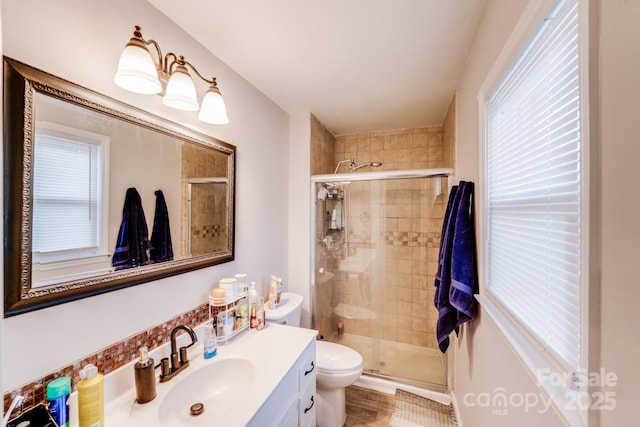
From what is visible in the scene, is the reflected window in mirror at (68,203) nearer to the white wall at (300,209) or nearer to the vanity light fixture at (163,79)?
the vanity light fixture at (163,79)

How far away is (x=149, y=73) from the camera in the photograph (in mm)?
965

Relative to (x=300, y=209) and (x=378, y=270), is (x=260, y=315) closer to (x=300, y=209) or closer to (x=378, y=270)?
(x=300, y=209)

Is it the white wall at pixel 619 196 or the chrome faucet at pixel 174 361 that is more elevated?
the white wall at pixel 619 196

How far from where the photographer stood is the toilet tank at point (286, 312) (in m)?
1.75

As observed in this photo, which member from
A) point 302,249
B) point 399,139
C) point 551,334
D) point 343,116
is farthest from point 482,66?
point 302,249

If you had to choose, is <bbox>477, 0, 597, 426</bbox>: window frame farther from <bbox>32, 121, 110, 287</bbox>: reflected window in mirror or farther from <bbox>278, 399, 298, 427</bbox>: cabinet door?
<bbox>32, 121, 110, 287</bbox>: reflected window in mirror

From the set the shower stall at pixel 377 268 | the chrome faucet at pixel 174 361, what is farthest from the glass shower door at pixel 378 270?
the chrome faucet at pixel 174 361

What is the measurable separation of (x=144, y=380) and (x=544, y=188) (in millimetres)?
1502

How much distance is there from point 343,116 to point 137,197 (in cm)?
192

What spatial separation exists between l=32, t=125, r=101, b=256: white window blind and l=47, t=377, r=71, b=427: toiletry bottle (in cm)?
40

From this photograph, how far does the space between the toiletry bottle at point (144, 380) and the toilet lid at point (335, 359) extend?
1.06m

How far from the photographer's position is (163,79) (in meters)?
1.19

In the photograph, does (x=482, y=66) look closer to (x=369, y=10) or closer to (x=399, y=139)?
(x=369, y=10)

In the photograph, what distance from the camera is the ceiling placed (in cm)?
119
